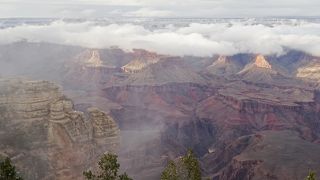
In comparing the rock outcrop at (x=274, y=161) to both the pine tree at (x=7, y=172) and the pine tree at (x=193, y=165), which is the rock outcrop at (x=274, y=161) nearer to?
the pine tree at (x=193, y=165)

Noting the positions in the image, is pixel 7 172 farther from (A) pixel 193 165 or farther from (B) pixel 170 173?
(A) pixel 193 165

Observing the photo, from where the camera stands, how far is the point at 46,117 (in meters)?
85.5

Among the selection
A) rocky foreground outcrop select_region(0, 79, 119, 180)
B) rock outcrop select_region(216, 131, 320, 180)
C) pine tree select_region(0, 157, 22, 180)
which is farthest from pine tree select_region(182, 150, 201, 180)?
rock outcrop select_region(216, 131, 320, 180)

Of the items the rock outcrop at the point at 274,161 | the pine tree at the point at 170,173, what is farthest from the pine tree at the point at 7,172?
the rock outcrop at the point at 274,161

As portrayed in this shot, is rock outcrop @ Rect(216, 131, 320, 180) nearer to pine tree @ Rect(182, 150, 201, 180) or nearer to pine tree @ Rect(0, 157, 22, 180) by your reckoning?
pine tree @ Rect(182, 150, 201, 180)

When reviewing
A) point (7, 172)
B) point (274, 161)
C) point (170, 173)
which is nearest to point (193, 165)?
point (170, 173)

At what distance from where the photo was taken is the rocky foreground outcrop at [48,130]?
81125mm

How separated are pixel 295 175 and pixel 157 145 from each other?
4527 cm

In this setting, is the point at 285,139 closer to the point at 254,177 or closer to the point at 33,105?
the point at 254,177

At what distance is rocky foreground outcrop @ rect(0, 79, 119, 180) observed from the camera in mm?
81125

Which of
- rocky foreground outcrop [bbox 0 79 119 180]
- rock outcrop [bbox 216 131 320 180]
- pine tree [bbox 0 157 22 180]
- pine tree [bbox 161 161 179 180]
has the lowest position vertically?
rock outcrop [bbox 216 131 320 180]

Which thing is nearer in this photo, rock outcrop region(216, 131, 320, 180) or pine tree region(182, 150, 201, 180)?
pine tree region(182, 150, 201, 180)

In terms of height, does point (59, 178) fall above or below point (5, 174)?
below

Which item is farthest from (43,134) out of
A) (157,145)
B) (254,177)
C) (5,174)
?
(157,145)
